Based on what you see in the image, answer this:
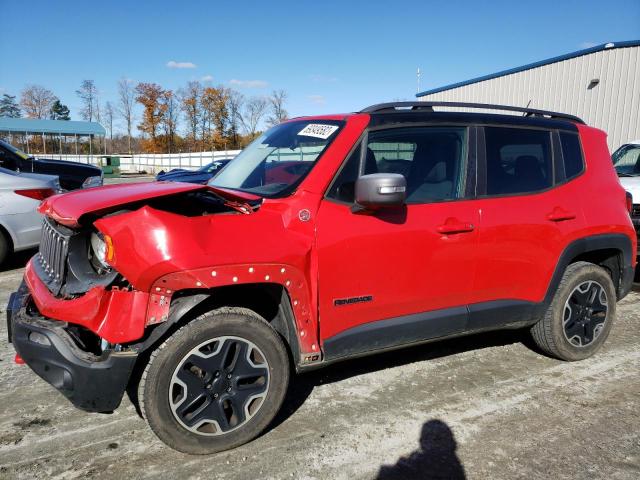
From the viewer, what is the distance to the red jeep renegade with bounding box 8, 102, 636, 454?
2.44 meters

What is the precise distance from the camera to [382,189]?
2693 mm

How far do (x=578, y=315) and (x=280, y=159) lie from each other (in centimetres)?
266

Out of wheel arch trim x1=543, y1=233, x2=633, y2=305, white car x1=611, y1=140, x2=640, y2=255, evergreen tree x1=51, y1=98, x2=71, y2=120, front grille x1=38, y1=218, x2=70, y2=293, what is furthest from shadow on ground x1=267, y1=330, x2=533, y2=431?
evergreen tree x1=51, y1=98, x2=71, y2=120

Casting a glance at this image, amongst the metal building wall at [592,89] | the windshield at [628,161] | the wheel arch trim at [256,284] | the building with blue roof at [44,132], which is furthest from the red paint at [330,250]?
the building with blue roof at [44,132]

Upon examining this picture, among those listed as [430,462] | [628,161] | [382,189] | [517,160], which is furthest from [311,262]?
[628,161]

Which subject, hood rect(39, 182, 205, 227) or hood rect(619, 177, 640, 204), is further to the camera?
hood rect(619, 177, 640, 204)

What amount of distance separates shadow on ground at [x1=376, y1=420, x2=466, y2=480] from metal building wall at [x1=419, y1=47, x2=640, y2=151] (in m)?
17.5

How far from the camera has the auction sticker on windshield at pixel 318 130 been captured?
3160 millimetres

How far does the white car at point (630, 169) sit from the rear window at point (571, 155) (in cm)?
371

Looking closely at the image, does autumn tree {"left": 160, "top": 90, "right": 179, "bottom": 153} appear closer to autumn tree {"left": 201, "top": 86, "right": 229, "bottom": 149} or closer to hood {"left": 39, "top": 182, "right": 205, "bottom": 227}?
autumn tree {"left": 201, "top": 86, "right": 229, "bottom": 149}

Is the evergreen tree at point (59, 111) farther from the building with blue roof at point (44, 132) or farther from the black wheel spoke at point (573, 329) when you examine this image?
the black wheel spoke at point (573, 329)

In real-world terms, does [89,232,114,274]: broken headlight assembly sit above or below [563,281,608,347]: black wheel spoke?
above

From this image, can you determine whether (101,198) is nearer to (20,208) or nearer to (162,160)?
(20,208)

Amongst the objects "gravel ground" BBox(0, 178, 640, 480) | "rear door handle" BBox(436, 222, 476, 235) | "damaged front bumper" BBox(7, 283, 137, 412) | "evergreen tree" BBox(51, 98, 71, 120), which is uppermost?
"evergreen tree" BBox(51, 98, 71, 120)
